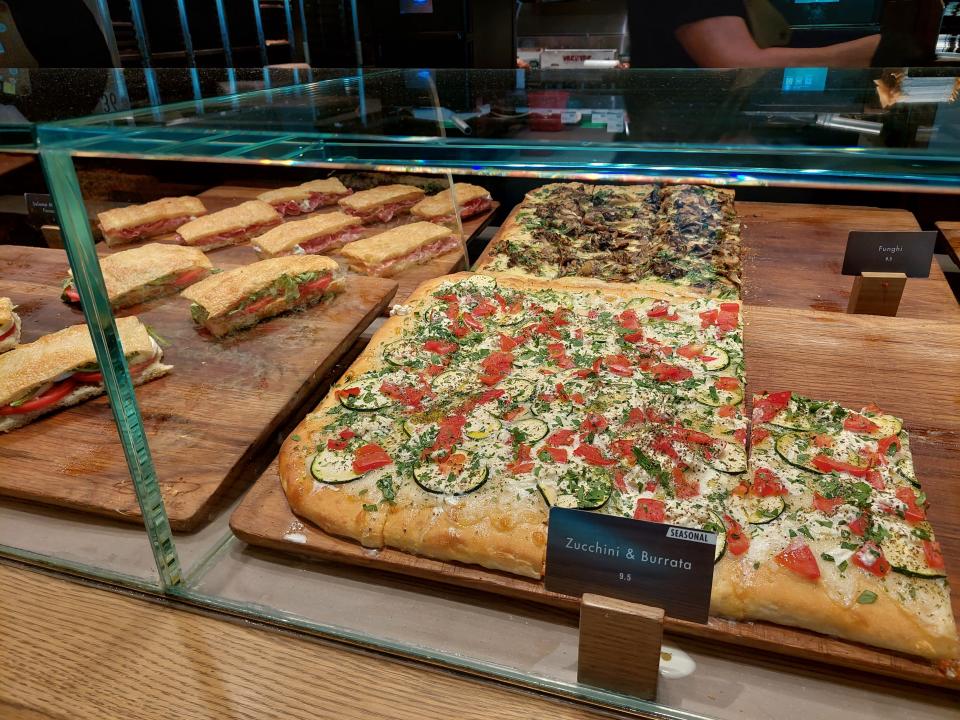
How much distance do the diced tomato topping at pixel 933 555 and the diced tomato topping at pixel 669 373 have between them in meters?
1.00

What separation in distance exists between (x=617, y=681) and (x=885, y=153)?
148cm

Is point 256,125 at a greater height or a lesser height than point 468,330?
greater

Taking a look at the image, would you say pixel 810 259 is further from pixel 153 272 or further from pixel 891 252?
pixel 153 272

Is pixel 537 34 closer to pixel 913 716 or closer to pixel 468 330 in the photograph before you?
pixel 468 330

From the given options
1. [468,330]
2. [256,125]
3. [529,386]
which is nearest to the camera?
[256,125]

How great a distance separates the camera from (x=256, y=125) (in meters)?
2.04

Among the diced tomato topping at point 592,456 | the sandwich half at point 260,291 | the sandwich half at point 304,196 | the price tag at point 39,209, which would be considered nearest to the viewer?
the diced tomato topping at point 592,456

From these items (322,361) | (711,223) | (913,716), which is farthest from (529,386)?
(711,223)

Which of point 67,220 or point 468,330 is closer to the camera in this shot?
point 67,220

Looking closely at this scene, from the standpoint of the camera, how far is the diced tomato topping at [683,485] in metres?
2.05

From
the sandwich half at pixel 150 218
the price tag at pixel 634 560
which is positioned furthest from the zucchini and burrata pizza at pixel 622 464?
the sandwich half at pixel 150 218

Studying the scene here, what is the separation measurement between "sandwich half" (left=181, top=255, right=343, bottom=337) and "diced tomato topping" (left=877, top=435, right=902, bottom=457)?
2616mm

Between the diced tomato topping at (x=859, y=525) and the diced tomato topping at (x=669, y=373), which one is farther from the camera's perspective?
the diced tomato topping at (x=669, y=373)

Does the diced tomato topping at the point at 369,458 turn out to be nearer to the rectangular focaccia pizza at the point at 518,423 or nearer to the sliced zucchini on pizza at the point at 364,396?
the rectangular focaccia pizza at the point at 518,423
